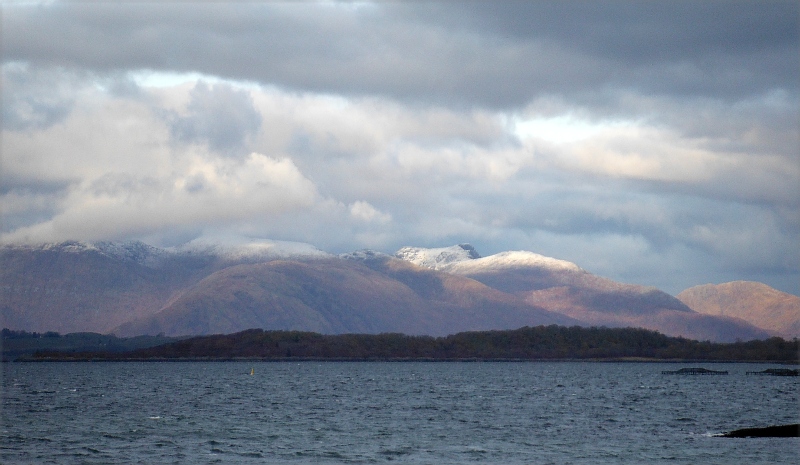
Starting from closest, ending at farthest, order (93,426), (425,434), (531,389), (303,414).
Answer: (425,434)
(93,426)
(303,414)
(531,389)

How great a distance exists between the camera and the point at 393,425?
96.4 meters

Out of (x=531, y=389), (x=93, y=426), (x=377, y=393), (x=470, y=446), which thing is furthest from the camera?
(x=531, y=389)

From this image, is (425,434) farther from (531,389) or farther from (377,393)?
(531,389)

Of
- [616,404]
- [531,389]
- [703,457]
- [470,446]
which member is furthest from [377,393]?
[703,457]

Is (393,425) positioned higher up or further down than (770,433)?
further down

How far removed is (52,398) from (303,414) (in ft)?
164

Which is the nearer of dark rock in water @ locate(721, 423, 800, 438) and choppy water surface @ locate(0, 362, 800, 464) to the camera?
choppy water surface @ locate(0, 362, 800, 464)

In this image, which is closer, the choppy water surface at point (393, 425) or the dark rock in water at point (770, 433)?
the choppy water surface at point (393, 425)

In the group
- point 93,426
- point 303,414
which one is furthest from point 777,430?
point 93,426

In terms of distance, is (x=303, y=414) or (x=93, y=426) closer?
(x=93, y=426)

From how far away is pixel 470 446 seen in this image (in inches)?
3110

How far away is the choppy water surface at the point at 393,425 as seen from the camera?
241 feet

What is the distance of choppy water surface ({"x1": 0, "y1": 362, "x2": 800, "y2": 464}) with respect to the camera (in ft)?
241

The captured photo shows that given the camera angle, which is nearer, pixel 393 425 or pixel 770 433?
pixel 770 433
